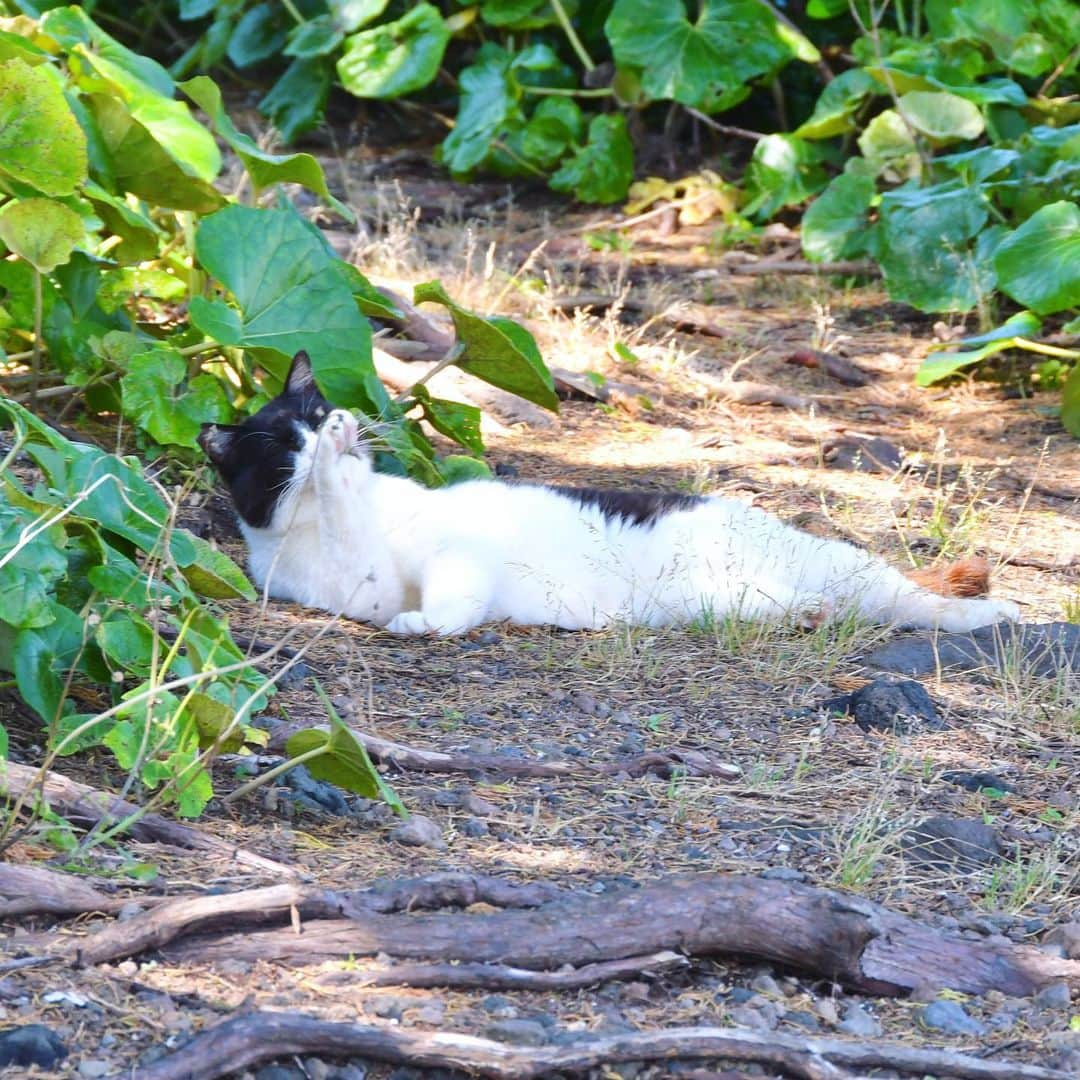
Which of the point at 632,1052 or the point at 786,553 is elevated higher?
the point at 632,1052

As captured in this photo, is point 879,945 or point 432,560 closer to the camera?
point 879,945

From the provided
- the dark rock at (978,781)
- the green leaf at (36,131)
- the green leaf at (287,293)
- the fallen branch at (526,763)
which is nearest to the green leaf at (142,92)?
the green leaf at (287,293)

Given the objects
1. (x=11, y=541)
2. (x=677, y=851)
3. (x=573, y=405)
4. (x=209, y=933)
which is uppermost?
(x=11, y=541)

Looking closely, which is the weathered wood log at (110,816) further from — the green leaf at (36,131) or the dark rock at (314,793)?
the green leaf at (36,131)

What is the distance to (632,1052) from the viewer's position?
164 centimetres

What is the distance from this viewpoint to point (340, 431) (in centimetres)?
340

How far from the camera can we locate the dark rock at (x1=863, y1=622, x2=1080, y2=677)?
3075mm

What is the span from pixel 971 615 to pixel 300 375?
1.70 meters

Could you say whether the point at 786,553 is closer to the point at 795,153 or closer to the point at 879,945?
the point at 879,945

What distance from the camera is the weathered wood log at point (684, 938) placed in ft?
6.00

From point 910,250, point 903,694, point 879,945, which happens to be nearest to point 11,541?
point 879,945

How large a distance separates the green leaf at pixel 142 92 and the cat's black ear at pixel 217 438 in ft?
2.16

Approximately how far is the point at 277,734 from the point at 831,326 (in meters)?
3.89

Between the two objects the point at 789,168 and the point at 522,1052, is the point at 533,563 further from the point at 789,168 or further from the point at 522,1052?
the point at 789,168
